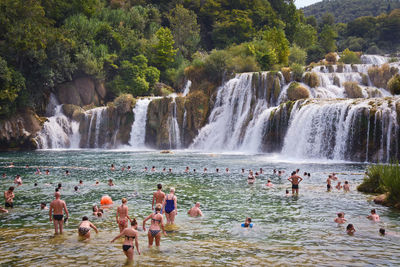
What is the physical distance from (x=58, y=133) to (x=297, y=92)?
1404 inches

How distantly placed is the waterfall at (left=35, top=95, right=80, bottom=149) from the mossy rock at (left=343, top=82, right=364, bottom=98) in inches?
1572

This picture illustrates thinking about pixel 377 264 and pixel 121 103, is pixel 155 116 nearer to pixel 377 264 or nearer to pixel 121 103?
pixel 121 103

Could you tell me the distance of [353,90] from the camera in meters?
49.9

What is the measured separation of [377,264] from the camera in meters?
11.3

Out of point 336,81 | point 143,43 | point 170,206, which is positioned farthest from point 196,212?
point 143,43

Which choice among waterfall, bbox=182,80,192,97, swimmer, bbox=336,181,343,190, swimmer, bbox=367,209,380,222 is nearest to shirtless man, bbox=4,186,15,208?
swimmer, bbox=367,209,380,222

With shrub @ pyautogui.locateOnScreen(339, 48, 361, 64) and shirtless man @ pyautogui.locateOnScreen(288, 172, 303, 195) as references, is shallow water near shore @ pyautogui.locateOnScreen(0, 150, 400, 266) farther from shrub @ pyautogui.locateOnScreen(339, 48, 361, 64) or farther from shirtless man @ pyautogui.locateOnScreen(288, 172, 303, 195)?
shrub @ pyautogui.locateOnScreen(339, 48, 361, 64)

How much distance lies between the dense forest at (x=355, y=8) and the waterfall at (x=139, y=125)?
124978 mm

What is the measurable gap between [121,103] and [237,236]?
47.9m

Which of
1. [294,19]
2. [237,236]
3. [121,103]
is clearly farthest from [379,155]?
[294,19]

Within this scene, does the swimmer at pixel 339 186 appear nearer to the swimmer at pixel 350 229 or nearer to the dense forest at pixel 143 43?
the swimmer at pixel 350 229

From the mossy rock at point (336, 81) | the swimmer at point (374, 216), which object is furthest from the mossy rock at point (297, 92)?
the swimmer at point (374, 216)

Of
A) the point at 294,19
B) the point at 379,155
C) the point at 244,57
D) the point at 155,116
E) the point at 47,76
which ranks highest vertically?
the point at 294,19

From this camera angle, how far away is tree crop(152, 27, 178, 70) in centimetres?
7406
